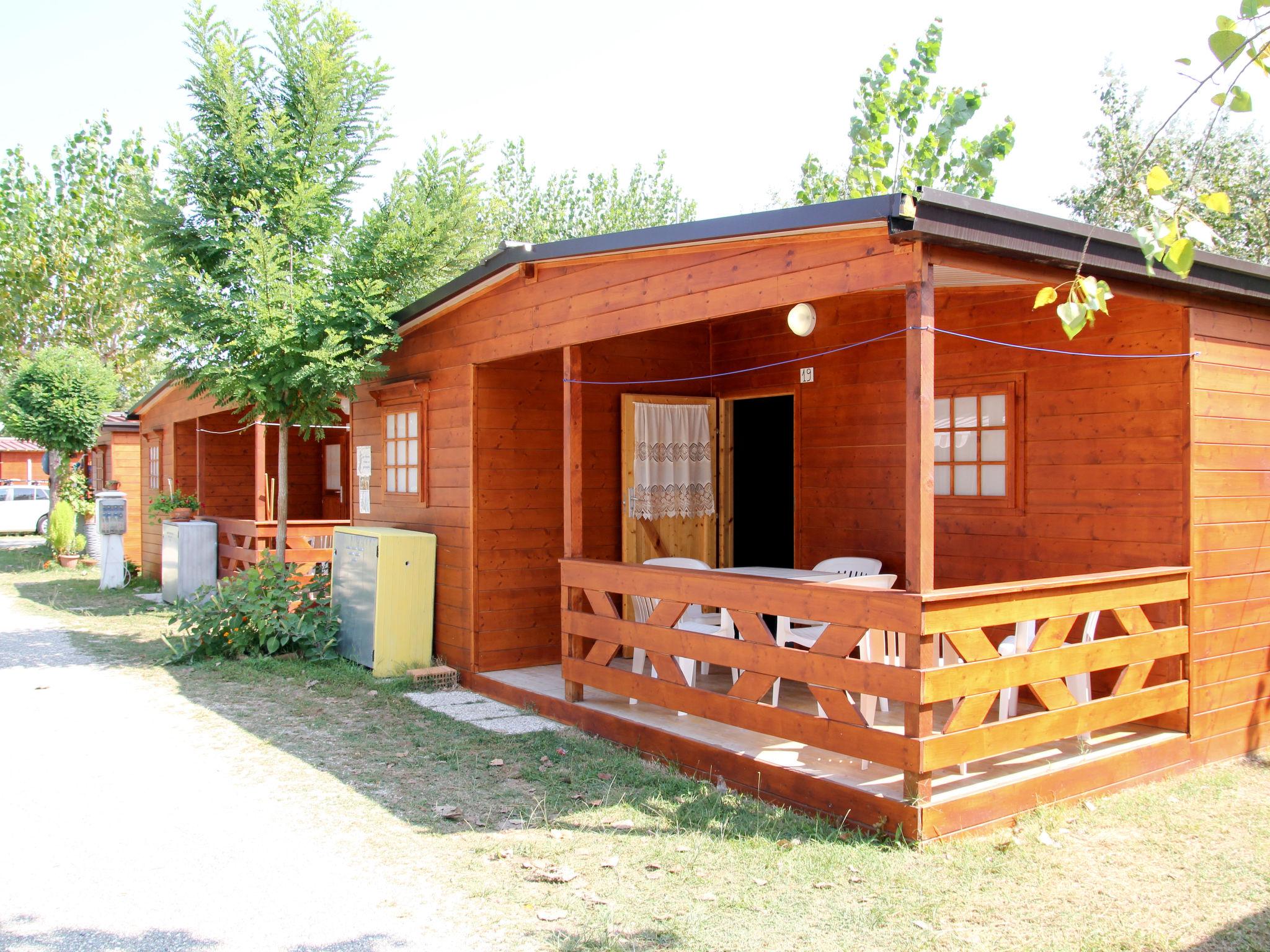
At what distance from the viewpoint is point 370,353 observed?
26.4 feet

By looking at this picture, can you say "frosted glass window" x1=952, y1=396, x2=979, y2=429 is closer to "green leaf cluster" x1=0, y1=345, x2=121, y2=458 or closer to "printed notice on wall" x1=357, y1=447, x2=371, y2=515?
"printed notice on wall" x1=357, y1=447, x2=371, y2=515

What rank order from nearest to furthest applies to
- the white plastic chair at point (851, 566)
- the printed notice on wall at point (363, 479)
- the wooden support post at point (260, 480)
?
the white plastic chair at point (851, 566) < the printed notice on wall at point (363, 479) < the wooden support post at point (260, 480)

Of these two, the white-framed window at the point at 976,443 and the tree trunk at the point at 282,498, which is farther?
the tree trunk at the point at 282,498

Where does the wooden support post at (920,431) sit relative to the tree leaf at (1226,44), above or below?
below

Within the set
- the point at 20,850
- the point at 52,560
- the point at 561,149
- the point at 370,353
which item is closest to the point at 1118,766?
the point at 20,850

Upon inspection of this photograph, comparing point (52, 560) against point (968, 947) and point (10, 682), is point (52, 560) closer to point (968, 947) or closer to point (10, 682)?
point (10, 682)

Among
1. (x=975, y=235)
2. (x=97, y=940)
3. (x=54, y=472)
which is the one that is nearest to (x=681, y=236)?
(x=975, y=235)

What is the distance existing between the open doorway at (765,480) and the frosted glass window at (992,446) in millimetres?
3081

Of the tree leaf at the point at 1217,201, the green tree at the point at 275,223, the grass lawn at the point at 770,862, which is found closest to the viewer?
the tree leaf at the point at 1217,201

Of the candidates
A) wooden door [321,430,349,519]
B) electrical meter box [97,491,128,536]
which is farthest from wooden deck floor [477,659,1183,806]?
electrical meter box [97,491,128,536]

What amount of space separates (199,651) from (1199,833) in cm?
739

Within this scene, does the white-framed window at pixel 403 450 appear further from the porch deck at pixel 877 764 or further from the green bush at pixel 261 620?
the porch deck at pixel 877 764

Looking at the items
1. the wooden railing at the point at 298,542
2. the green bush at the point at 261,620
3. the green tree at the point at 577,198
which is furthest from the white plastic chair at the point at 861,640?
the green tree at the point at 577,198

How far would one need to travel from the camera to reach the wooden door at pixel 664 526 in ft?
25.2
